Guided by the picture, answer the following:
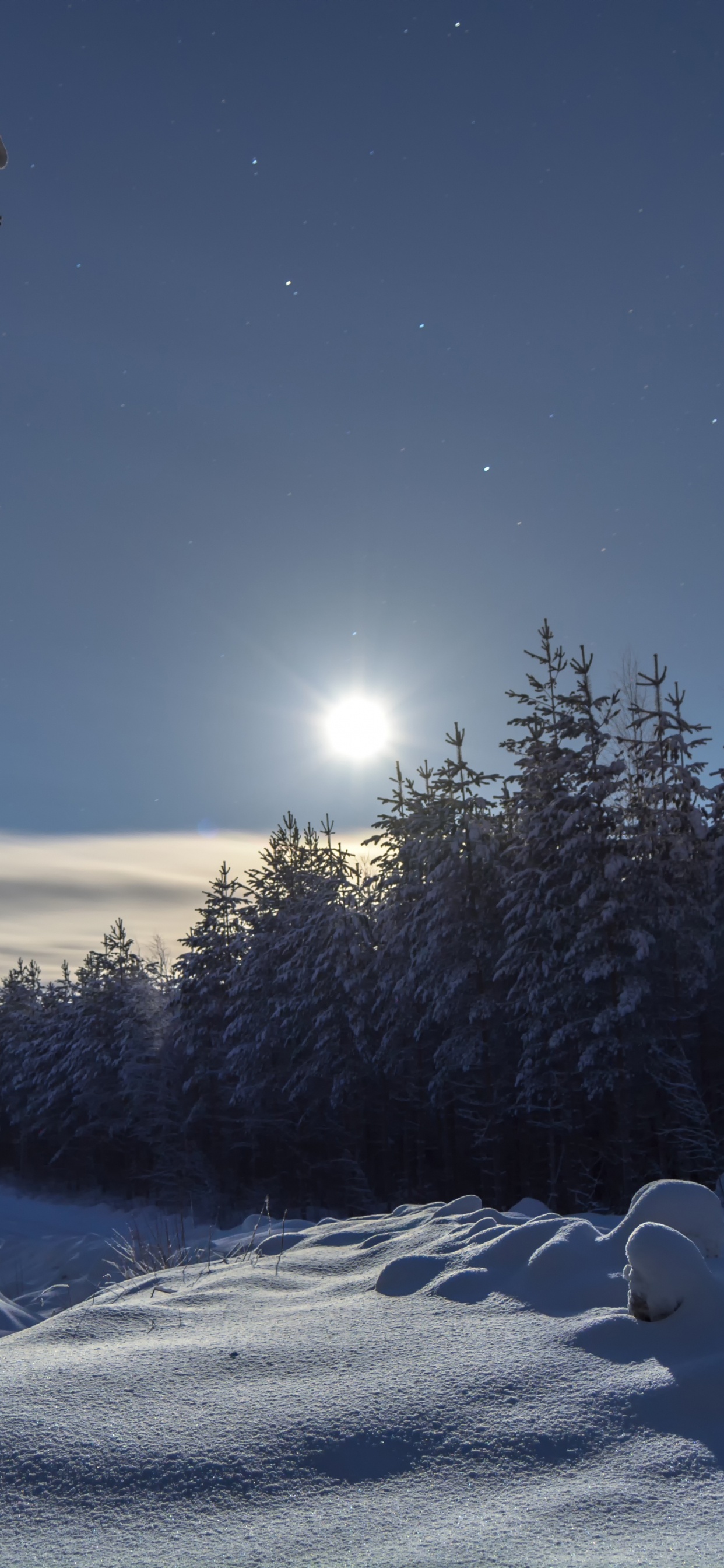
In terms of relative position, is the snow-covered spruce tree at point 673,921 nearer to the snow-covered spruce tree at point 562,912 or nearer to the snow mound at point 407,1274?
the snow-covered spruce tree at point 562,912

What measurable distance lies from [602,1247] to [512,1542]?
7.70 feet

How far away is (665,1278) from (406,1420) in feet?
3.64

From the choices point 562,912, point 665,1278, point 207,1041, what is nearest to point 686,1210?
point 665,1278

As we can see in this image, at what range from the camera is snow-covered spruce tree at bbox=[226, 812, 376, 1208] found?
2566 centimetres

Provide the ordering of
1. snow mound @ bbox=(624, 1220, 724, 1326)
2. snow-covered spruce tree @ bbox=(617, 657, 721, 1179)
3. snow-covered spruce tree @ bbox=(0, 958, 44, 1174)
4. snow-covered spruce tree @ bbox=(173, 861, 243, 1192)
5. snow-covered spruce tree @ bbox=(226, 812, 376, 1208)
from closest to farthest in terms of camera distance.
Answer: snow mound @ bbox=(624, 1220, 724, 1326), snow-covered spruce tree @ bbox=(617, 657, 721, 1179), snow-covered spruce tree @ bbox=(226, 812, 376, 1208), snow-covered spruce tree @ bbox=(173, 861, 243, 1192), snow-covered spruce tree @ bbox=(0, 958, 44, 1174)

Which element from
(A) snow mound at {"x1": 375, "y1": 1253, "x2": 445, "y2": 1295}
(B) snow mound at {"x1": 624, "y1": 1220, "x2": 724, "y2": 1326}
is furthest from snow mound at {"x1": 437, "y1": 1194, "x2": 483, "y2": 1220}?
(B) snow mound at {"x1": 624, "y1": 1220, "x2": 724, "y2": 1326}

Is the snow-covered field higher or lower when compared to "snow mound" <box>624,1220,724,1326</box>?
lower

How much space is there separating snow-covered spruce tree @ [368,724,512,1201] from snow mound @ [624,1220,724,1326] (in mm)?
17214

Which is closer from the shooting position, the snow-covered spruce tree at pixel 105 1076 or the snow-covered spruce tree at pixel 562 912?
the snow-covered spruce tree at pixel 562 912

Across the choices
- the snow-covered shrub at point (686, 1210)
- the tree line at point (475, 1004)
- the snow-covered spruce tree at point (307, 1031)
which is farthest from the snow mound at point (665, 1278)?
the snow-covered spruce tree at point (307, 1031)

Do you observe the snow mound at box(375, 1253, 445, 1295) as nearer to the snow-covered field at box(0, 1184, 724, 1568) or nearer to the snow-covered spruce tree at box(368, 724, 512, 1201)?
the snow-covered field at box(0, 1184, 724, 1568)

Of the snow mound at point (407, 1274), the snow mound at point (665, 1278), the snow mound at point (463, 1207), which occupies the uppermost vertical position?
the snow mound at point (665, 1278)

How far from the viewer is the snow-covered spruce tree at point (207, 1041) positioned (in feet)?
107

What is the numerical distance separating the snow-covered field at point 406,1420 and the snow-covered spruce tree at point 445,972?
54.7ft
